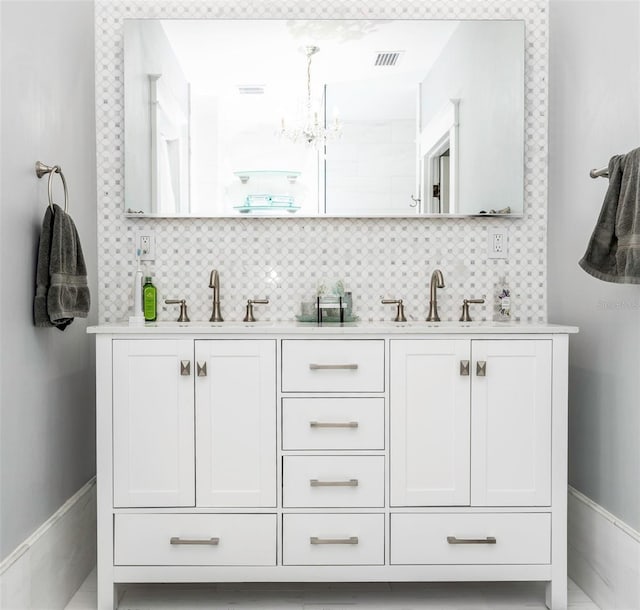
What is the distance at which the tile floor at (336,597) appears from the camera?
82.8 inches

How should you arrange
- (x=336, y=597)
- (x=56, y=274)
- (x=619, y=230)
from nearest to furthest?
(x=619, y=230)
(x=56, y=274)
(x=336, y=597)

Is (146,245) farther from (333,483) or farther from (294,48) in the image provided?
(333,483)

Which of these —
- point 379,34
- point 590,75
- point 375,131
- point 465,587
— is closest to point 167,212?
point 375,131

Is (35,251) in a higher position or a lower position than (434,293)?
higher

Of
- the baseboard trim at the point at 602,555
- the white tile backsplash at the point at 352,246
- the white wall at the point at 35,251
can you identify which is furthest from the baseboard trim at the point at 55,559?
the baseboard trim at the point at 602,555

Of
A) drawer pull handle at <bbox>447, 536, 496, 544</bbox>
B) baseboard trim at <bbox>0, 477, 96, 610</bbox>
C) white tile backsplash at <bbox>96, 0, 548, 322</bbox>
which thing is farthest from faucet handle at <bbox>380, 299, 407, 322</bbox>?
baseboard trim at <bbox>0, 477, 96, 610</bbox>

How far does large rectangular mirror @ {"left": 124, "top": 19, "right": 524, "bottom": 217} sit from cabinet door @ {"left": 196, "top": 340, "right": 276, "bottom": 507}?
2.36 feet

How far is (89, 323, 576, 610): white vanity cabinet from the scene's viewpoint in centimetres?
200

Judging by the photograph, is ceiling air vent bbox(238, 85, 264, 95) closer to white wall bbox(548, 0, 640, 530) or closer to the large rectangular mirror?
the large rectangular mirror

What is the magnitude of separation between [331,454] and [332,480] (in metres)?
0.08

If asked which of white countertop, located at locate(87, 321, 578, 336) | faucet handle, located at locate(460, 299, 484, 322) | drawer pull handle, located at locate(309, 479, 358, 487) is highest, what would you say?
faucet handle, located at locate(460, 299, 484, 322)

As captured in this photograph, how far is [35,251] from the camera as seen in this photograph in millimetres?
1937

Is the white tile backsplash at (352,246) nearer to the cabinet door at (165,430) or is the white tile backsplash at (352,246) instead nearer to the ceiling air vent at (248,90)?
the ceiling air vent at (248,90)

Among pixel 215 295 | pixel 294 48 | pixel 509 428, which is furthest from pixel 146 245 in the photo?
pixel 509 428
